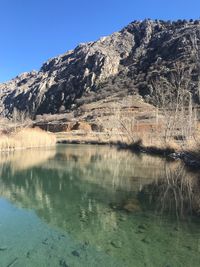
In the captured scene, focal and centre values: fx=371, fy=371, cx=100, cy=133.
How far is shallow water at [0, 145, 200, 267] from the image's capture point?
28.9ft

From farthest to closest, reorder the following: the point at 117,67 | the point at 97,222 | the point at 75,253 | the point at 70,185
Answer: the point at 117,67
the point at 70,185
the point at 97,222
the point at 75,253

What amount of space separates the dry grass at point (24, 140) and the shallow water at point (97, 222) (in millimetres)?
19136

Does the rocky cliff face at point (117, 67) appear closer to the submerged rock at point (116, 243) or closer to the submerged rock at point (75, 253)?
the submerged rock at point (116, 243)

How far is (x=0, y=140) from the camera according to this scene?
39719mm

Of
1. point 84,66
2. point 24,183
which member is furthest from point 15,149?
point 84,66

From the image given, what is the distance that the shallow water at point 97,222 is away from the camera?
881cm

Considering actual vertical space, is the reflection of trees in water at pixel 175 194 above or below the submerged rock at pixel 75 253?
above

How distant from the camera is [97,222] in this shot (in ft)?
38.8

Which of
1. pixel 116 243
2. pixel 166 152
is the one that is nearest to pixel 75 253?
pixel 116 243

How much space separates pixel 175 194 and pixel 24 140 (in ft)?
102

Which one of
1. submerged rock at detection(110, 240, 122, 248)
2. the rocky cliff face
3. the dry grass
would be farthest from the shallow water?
the rocky cliff face

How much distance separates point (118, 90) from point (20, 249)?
118 meters

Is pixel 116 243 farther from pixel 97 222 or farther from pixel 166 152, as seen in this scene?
pixel 166 152

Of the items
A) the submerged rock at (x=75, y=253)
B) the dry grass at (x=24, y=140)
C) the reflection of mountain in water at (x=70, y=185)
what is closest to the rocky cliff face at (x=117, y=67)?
the dry grass at (x=24, y=140)
